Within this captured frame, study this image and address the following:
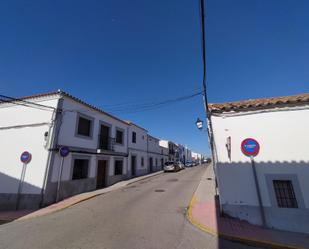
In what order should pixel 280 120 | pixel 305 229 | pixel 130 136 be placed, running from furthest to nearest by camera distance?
pixel 130 136
pixel 280 120
pixel 305 229

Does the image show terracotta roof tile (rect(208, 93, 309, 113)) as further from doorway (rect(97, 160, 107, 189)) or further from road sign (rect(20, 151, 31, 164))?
doorway (rect(97, 160, 107, 189))

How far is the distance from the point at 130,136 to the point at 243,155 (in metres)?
14.3

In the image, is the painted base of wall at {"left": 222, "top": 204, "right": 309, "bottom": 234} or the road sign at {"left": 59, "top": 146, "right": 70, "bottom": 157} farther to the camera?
the road sign at {"left": 59, "top": 146, "right": 70, "bottom": 157}

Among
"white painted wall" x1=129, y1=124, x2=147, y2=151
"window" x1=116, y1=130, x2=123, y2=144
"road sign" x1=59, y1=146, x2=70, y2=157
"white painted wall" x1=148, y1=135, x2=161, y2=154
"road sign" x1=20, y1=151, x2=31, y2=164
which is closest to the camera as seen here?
"road sign" x1=20, y1=151, x2=31, y2=164

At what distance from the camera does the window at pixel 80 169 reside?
10.9 m

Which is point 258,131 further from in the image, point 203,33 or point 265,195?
point 203,33

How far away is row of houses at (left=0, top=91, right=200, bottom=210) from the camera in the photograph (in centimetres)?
888

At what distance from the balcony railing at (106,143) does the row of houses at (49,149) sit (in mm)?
84

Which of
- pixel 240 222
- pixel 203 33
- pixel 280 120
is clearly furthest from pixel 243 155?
pixel 203 33

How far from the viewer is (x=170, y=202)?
8.34m

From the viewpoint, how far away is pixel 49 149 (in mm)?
9070

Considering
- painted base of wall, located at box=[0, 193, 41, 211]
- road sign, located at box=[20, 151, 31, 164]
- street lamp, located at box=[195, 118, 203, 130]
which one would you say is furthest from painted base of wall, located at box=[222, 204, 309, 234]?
road sign, located at box=[20, 151, 31, 164]

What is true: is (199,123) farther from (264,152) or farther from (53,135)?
(53,135)

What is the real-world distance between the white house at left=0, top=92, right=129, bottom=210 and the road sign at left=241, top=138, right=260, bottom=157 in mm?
9667
